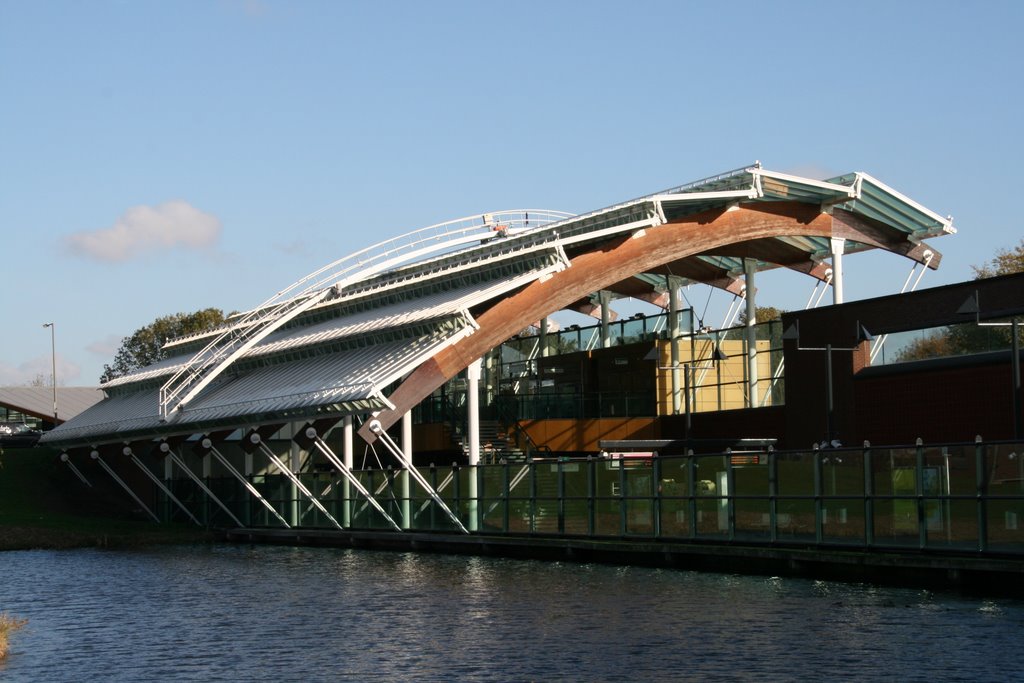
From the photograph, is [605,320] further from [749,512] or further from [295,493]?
[749,512]

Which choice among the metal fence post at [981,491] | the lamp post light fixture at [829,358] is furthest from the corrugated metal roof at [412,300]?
the metal fence post at [981,491]

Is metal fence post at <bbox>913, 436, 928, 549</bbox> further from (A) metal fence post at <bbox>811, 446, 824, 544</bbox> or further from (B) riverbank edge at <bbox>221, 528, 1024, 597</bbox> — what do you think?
(A) metal fence post at <bbox>811, 446, 824, 544</bbox>

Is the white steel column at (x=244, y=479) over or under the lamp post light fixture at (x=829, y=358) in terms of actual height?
under

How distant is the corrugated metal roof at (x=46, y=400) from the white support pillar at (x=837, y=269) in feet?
219

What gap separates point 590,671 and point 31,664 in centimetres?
1011

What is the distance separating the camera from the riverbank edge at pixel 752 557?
3092 centimetres

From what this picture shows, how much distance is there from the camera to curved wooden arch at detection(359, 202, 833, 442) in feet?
178

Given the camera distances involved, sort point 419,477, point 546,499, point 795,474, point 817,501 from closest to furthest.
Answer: point 817,501, point 795,474, point 546,499, point 419,477

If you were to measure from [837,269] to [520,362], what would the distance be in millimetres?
21003

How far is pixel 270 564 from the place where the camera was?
47.2 m

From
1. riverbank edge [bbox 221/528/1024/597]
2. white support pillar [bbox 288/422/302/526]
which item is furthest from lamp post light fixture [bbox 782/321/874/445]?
white support pillar [bbox 288/422/302/526]

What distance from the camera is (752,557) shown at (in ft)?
122

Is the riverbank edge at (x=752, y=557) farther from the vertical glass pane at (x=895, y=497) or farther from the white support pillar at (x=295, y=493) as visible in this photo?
the white support pillar at (x=295, y=493)

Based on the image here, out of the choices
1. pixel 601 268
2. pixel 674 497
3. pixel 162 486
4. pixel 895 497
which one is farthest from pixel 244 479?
pixel 895 497
